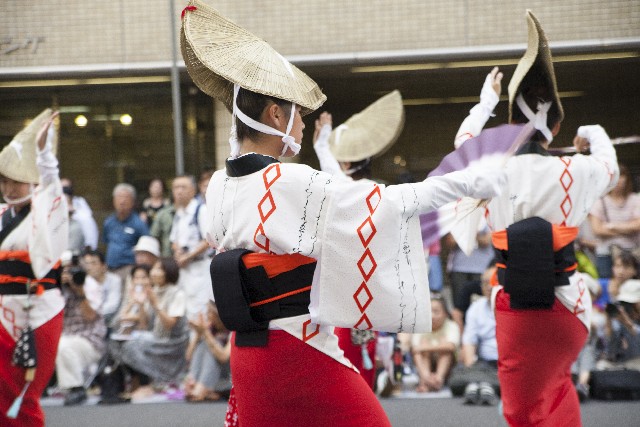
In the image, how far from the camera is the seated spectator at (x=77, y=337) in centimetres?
652

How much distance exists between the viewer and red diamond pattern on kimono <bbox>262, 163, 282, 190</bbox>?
2420 mm

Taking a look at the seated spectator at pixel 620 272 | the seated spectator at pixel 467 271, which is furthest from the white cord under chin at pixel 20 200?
the seated spectator at pixel 620 272

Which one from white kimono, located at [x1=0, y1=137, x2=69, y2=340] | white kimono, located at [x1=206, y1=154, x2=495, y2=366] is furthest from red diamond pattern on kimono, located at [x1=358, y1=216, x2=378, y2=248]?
white kimono, located at [x1=0, y1=137, x2=69, y2=340]

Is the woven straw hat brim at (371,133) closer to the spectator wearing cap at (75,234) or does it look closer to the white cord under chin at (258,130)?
the white cord under chin at (258,130)

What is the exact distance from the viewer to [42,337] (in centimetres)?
425

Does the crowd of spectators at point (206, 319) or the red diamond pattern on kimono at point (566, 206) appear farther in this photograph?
the crowd of spectators at point (206, 319)

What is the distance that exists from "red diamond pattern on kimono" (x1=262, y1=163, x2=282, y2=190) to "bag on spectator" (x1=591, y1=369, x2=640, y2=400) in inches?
165

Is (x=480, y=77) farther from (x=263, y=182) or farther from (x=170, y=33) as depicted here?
(x=263, y=182)

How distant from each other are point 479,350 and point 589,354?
2.66 feet

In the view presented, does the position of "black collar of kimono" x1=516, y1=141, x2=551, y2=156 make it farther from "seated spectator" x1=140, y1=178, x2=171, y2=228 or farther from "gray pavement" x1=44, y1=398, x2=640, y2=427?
"seated spectator" x1=140, y1=178, x2=171, y2=228

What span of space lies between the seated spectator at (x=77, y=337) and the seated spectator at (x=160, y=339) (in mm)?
205

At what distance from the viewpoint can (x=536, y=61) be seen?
3.49m

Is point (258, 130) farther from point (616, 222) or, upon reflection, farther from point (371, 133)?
point (616, 222)

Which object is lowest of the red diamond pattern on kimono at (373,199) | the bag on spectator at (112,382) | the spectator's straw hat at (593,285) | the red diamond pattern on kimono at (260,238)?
the bag on spectator at (112,382)
